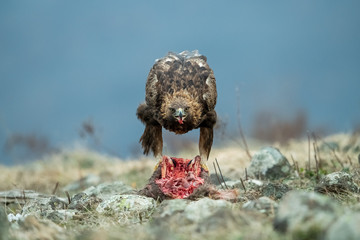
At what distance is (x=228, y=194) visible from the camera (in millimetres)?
5281

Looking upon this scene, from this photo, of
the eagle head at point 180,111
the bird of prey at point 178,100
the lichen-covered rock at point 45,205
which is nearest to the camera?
the lichen-covered rock at point 45,205

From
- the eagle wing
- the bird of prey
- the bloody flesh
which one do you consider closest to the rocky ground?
the bloody flesh

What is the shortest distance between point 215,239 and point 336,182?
9.75 ft

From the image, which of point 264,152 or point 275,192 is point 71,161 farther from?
point 275,192

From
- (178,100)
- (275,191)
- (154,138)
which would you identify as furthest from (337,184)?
(154,138)

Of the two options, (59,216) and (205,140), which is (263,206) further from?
(205,140)

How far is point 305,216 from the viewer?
9.33 ft

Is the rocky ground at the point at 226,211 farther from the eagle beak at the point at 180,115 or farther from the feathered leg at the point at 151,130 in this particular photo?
the eagle beak at the point at 180,115

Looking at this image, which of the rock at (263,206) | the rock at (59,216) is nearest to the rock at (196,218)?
the rock at (263,206)

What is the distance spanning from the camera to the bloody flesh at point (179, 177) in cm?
574

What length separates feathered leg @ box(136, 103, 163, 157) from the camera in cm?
681

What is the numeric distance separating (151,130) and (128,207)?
2093 millimetres

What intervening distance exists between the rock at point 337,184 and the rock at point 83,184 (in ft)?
21.0

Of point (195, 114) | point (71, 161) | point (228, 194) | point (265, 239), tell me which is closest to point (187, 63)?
point (195, 114)
